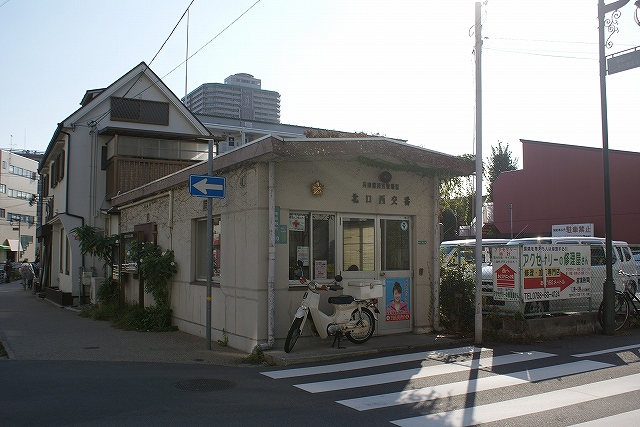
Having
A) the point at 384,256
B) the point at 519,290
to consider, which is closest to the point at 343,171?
the point at 384,256

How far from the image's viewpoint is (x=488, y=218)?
3884cm

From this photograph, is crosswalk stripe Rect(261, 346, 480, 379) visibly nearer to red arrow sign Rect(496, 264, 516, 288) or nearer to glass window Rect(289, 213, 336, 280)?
red arrow sign Rect(496, 264, 516, 288)

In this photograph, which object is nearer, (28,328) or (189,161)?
(28,328)

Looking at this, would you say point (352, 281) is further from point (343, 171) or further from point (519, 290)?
point (519, 290)

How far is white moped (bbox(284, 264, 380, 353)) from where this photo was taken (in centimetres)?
904

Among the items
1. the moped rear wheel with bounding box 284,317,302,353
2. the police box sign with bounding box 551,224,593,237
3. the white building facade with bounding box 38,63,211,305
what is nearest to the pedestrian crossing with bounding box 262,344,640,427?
the moped rear wheel with bounding box 284,317,302,353

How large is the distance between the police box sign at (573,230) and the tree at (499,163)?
49.1ft

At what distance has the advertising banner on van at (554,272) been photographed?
1079 cm

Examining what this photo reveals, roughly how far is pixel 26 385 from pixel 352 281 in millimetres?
5364

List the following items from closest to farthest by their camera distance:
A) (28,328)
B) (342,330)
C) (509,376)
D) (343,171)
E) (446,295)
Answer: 1. (509,376)
2. (342,330)
3. (343,171)
4. (446,295)
5. (28,328)

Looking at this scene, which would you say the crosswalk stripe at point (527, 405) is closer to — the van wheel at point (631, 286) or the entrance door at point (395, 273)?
the entrance door at point (395, 273)

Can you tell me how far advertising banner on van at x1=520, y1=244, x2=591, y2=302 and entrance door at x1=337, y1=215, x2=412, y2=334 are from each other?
2306 mm

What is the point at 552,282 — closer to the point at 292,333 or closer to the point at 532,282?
the point at 532,282

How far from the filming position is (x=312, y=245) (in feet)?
33.5
